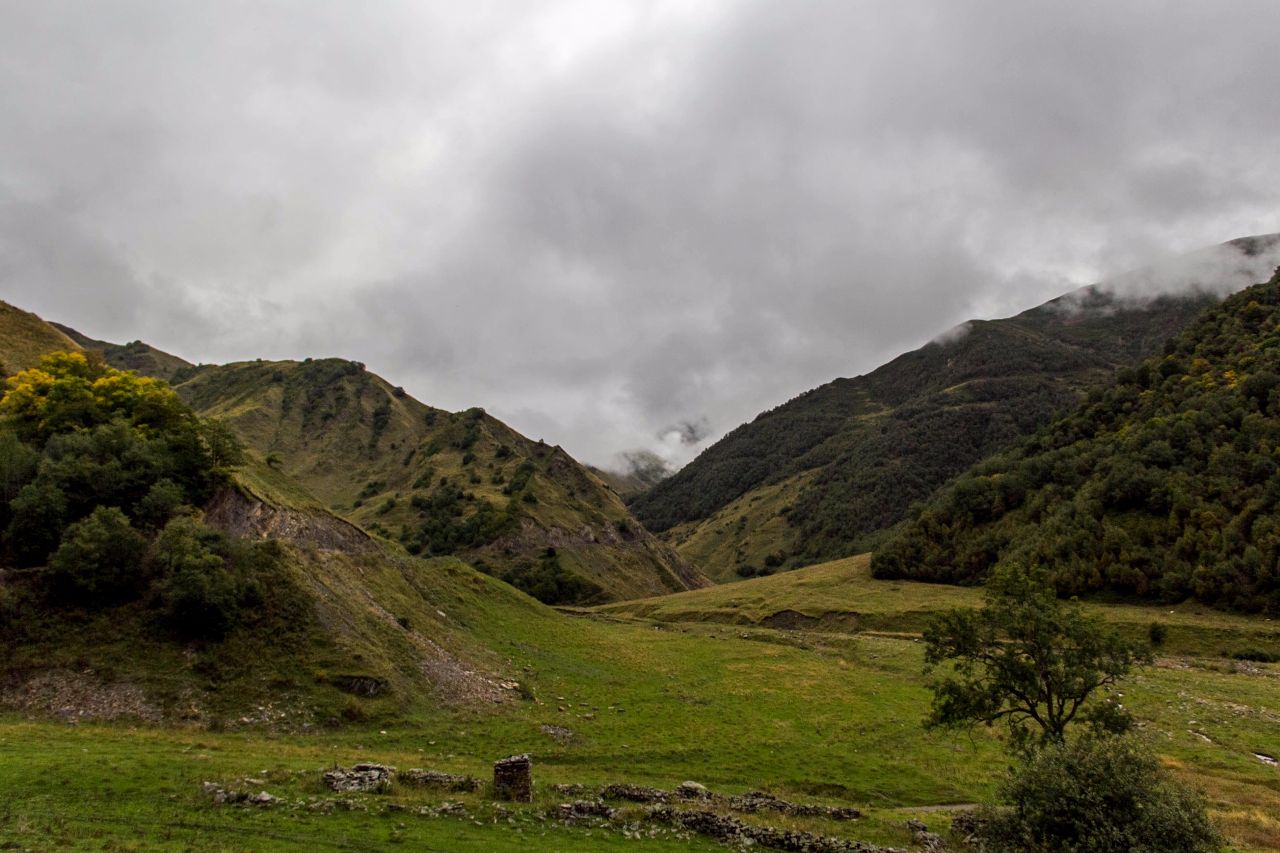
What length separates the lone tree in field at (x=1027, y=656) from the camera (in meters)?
29.5

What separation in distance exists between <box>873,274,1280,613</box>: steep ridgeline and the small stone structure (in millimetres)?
92263

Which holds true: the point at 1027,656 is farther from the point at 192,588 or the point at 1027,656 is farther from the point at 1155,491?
the point at 1155,491

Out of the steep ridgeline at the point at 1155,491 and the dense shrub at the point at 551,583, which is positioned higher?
the steep ridgeline at the point at 1155,491

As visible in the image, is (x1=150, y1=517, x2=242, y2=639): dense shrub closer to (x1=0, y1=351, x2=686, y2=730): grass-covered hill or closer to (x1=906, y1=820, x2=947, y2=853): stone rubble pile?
(x1=0, y1=351, x2=686, y2=730): grass-covered hill

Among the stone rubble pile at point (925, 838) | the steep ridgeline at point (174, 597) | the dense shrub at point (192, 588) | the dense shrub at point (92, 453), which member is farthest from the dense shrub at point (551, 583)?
the stone rubble pile at point (925, 838)

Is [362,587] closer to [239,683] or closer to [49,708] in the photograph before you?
[239,683]

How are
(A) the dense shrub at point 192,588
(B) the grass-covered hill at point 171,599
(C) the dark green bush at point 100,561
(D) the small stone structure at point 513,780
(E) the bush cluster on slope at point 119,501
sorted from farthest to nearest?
1. (E) the bush cluster on slope at point 119,501
2. (A) the dense shrub at point 192,588
3. (C) the dark green bush at point 100,561
4. (B) the grass-covered hill at point 171,599
5. (D) the small stone structure at point 513,780

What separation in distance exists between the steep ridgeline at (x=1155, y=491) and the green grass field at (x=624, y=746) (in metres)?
10.8

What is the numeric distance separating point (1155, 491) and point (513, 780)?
10502 centimetres

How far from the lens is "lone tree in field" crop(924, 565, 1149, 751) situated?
29.5 m

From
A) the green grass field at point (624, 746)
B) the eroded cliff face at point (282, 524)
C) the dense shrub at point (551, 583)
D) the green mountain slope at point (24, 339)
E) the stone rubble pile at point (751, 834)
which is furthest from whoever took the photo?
the dense shrub at point (551, 583)

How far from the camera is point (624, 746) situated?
37594mm

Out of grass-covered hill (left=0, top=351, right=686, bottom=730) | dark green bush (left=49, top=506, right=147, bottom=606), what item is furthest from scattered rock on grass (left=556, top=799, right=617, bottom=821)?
dark green bush (left=49, top=506, right=147, bottom=606)

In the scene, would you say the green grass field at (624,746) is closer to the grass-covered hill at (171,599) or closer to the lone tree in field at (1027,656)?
the grass-covered hill at (171,599)
